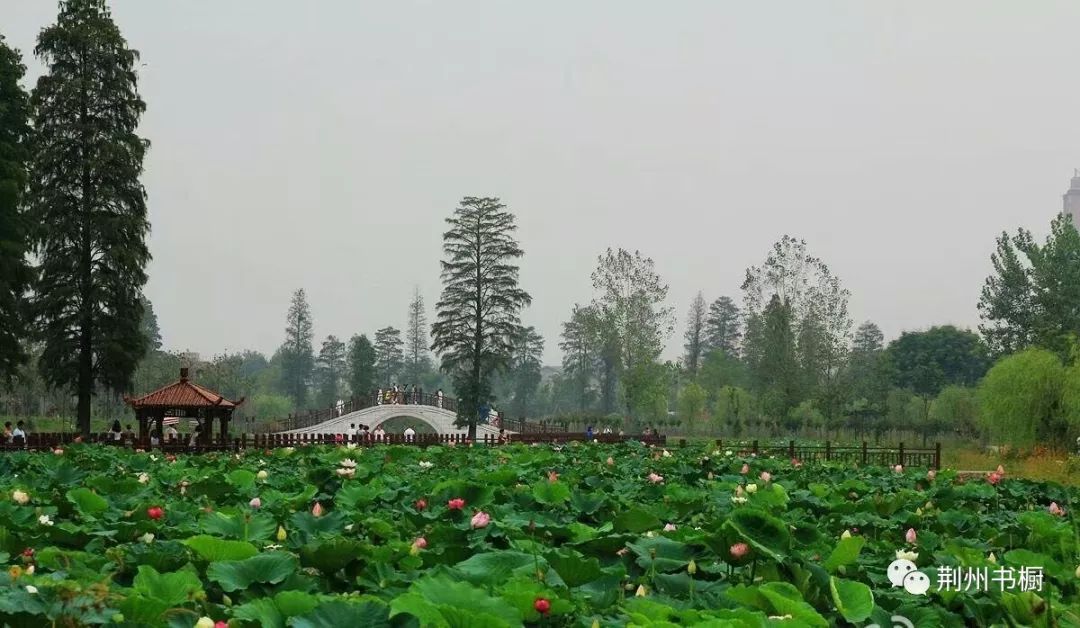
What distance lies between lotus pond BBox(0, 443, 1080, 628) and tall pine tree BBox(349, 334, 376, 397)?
5883 centimetres

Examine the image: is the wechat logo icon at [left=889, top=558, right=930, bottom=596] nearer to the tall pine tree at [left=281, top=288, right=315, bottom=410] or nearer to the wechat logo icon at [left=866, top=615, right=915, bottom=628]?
the wechat logo icon at [left=866, top=615, right=915, bottom=628]

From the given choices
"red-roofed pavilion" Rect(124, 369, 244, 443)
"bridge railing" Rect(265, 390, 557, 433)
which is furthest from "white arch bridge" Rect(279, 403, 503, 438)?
"red-roofed pavilion" Rect(124, 369, 244, 443)

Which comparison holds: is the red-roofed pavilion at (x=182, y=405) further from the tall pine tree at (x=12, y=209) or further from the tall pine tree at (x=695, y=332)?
the tall pine tree at (x=695, y=332)

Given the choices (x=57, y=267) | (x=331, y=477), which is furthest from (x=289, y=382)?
(x=331, y=477)

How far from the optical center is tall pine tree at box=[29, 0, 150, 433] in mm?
26156

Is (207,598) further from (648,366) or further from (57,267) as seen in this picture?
(648,366)

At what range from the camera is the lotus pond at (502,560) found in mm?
2748

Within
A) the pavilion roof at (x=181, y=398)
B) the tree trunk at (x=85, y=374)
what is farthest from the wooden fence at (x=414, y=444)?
the tree trunk at (x=85, y=374)

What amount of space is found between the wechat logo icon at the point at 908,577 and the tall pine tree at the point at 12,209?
922 inches

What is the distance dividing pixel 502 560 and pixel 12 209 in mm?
24031

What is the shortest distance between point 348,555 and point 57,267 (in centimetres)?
2523

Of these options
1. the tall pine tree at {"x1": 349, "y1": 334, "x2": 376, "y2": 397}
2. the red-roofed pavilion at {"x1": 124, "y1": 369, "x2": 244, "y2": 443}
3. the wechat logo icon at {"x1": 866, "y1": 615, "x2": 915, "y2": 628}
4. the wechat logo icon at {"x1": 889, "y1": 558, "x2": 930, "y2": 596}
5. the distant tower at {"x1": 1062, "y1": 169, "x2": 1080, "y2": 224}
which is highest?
the distant tower at {"x1": 1062, "y1": 169, "x2": 1080, "y2": 224}

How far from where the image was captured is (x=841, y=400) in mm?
44844

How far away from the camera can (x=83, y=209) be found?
2638cm
